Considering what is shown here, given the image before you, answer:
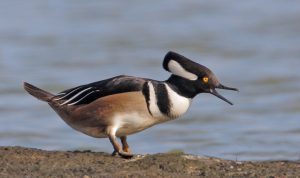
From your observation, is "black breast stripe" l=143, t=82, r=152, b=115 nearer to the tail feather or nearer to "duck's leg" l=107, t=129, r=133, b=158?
"duck's leg" l=107, t=129, r=133, b=158

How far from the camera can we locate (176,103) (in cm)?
763

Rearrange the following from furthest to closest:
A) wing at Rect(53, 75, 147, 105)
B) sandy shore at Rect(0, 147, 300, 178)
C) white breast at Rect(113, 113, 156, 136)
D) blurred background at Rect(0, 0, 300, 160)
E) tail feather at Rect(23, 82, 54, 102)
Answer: blurred background at Rect(0, 0, 300, 160) < tail feather at Rect(23, 82, 54, 102) < wing at Rect(53, 75, 147, 105) < white breast at Rect(113, 113, 156, 136) < sandy shore at Rect(0, 147, 300, 178)

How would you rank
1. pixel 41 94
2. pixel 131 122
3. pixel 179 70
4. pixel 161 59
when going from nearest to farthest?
pixel 131 122, pixel 179 70, pixel 41 94, pixel 161 59

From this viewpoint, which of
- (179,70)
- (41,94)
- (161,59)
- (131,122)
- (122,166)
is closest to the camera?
(122,166)

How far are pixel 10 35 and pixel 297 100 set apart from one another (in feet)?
20.7

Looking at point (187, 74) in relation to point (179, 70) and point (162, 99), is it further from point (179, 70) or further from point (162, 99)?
point (162, 99)

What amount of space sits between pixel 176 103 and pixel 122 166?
76 centimetres

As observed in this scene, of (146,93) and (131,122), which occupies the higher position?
(146,93)

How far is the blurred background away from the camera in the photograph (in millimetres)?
11258

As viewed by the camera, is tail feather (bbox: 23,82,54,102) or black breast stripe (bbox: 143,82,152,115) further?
tail feather (bbox: 23,82,54,102)

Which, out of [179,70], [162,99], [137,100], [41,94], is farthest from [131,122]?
[41,94]

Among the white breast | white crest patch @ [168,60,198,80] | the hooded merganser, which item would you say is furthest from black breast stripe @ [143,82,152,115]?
white crest patch @ [168,60,198,80]

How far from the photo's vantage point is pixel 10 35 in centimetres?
1731

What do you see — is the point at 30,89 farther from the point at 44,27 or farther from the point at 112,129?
the point at 44,27
